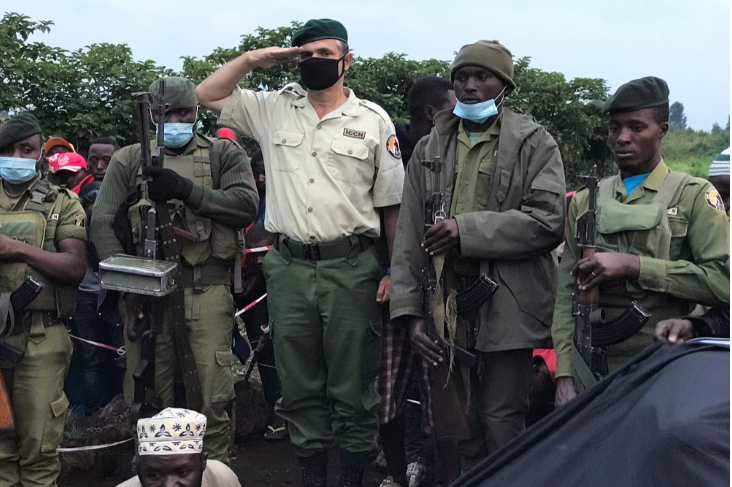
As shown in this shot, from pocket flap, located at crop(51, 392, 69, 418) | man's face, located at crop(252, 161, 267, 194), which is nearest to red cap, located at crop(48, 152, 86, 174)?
man's face, located at crop(252, 161, 267, 194)

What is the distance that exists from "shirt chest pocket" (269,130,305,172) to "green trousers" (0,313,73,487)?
4.73ft

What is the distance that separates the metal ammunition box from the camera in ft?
14.6

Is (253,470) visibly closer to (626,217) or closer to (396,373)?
(396,373)

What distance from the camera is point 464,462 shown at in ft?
14.0

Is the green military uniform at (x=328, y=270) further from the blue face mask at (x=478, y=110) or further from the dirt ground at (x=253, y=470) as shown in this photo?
the dirt ground at (x=253, y=470)

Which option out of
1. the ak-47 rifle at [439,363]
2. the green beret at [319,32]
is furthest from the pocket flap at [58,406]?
the green beret at [319,32]

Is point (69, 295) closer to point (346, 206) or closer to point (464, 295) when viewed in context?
point (346, 206)

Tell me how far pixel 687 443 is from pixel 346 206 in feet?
8.36

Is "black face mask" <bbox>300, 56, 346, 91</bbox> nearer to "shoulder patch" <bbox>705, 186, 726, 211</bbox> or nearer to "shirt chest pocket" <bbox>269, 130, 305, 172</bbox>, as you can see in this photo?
"shirt chest pocket" <bbox>269, 130, 305, 172</bbox>

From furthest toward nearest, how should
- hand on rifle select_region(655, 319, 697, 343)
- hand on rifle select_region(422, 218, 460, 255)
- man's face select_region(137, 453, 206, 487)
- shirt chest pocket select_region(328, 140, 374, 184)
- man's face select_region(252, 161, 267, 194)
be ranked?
man's face select_region(252, 161, 267, 194)
shirt chest pocket select_region(328, 140, 374, 184)
hand on rifle select_region(422, 218, 460, 255)
man's face select_region(137, 453, 206, 487)
hand on rifle select_region(655, 319, 697, 343)

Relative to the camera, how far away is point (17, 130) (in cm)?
465

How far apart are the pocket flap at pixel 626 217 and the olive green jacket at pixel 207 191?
1940 mm

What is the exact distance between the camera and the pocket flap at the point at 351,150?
179 inches

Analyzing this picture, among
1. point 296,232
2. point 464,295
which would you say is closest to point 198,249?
point 296,232
